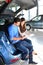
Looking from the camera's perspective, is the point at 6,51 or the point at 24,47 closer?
the point at 6,51

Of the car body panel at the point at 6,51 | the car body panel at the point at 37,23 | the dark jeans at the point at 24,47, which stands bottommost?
the car body panel at the point at 37,23

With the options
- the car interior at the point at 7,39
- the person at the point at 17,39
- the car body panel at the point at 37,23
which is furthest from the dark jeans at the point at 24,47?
the car body panel at the point at 37,23

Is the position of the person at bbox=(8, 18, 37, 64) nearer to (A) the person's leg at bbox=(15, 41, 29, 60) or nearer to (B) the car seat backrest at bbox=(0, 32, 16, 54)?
(A) the person's leg at bbox=(15, 41, 29, 60)

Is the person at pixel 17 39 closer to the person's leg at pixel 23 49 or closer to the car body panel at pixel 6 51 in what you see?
the person's leg at pixel 23 49

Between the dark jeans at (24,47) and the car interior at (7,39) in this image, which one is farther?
the dark jeans at (24,47)

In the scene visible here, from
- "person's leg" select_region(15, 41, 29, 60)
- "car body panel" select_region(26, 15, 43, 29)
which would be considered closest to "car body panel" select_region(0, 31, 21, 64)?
"person's leg" select_region(15, 41, 29, 60)

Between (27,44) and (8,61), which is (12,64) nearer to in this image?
(8,61)

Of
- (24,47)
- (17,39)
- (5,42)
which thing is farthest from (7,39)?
(24,47)

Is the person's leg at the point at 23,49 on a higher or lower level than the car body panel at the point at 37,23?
higher

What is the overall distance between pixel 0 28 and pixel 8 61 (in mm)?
918

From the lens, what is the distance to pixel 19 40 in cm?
682

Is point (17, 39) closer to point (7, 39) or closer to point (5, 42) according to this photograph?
point (7, 39)

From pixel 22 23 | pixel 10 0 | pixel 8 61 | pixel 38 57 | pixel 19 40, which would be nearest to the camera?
pixel 10 0

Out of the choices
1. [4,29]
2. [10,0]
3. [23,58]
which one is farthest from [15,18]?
[10,0]
